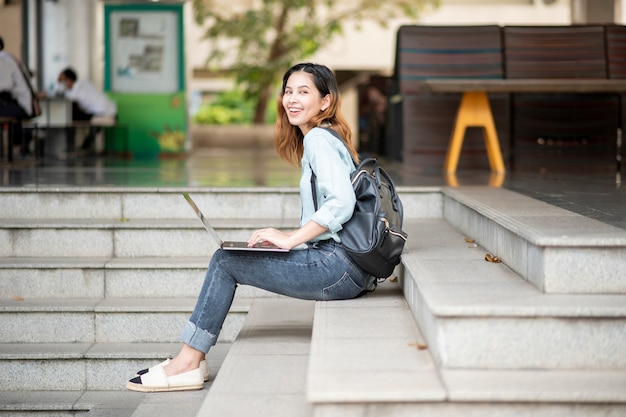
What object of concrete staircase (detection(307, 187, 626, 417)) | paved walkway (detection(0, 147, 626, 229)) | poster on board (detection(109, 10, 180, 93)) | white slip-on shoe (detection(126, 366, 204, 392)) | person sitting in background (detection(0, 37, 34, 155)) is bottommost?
white slip-on shoe (detection(126, 366, 204, 392))

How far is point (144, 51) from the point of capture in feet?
43.7

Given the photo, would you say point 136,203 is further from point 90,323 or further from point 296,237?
point 296,237

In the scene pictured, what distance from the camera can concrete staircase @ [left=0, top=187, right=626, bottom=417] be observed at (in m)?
2.78

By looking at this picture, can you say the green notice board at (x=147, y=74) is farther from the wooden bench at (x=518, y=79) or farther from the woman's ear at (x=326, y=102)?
the woman's ear at (x=326, y=102)

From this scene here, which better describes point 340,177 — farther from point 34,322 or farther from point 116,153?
point 116,153

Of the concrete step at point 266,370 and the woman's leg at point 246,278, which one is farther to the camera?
the woman's leg at point 246,278

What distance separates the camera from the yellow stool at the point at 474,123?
25.5ft

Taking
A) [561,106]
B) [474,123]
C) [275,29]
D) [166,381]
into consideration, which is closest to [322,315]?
[166,381]

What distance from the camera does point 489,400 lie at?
2656mm

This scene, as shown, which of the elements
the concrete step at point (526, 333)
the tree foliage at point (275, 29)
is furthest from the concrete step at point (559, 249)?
the tree foliage at point (275, 29)

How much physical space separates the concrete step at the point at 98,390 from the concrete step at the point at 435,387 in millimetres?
1359

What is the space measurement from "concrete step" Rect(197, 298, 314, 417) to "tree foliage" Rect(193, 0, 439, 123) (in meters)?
13.5

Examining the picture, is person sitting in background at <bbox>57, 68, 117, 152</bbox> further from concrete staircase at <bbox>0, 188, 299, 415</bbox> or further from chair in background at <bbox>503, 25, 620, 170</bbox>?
concrete staircase at <bbox>0, 188, 299, 415</bbox>

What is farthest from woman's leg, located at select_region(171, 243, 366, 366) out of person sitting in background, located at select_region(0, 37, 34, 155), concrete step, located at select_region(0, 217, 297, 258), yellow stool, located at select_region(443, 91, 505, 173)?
person sitting in background, located at select_region(0, 37, 34, 155)
